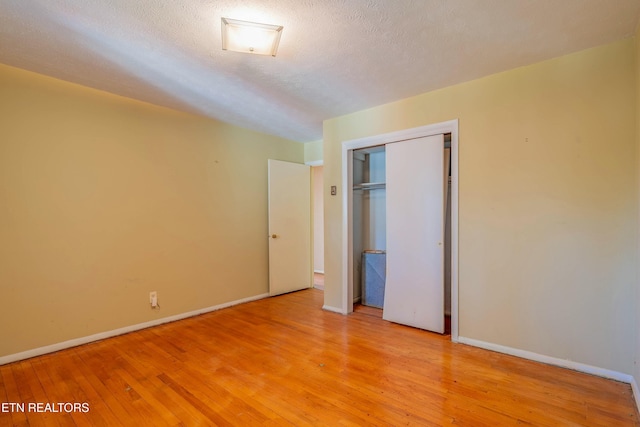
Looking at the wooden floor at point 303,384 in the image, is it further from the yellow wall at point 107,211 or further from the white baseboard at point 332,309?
the white baseboard at point 332,309

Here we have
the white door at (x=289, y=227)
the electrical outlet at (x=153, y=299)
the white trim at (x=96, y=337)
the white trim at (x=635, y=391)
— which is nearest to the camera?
the white trim at (x=635, y=391)

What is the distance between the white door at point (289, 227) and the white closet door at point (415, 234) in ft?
5.91

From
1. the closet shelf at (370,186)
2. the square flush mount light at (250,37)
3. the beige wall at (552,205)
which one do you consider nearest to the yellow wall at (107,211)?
the closet shelf at (370,186)

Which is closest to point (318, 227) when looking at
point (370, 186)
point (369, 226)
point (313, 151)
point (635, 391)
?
point (313, 151)

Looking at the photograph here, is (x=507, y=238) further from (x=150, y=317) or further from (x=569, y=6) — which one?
(x=150, y=317)

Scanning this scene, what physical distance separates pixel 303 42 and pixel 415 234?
2145 mm

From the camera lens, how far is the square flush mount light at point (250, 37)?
1.86 meters

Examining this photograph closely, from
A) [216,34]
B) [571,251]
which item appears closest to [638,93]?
[571,251]

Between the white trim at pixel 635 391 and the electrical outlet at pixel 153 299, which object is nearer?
the white trim at pixel 635 391

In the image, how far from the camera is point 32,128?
2.57 metres

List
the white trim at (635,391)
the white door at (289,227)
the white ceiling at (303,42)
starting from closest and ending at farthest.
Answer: the white ceiling at (303,42) < the white trim at (635,391) < the white door at (289,227)

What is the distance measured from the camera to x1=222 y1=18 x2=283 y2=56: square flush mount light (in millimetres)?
1856

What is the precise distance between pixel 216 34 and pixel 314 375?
2.51m

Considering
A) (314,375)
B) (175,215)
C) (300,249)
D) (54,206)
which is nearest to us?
(314,375)
